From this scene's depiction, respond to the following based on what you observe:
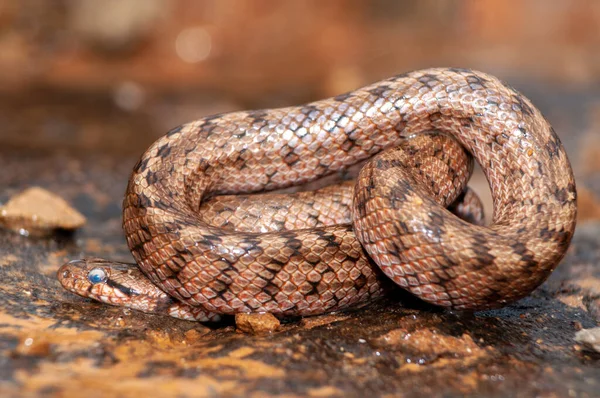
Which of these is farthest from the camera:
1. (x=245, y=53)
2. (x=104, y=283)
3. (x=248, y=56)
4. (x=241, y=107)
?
(x=245, y=53)

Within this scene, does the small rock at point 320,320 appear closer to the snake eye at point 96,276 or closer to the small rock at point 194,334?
the small rock at point 194,334

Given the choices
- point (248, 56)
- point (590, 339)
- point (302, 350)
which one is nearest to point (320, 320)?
point (302, 350)

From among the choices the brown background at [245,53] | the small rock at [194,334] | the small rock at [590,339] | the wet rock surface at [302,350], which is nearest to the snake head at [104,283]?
the wet rock surface at [302,350]

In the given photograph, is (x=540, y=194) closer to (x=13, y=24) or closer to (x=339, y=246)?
(x=339, y=246)

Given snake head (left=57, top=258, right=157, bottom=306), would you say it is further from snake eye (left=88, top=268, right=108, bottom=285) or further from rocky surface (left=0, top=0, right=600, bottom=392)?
rocky surface (left=0, top=0, right=600, bottom=392)

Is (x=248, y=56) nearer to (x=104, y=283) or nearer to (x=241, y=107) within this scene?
(x=241, y=107)

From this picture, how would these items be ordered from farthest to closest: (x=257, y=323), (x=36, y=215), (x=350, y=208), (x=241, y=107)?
(x=241, y=107), (x=36, y=215), (x=350, y=208), (x=257, y=323)
